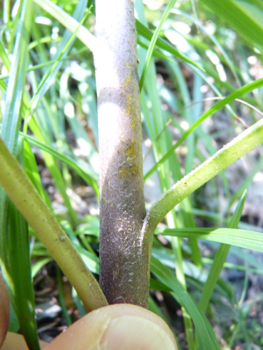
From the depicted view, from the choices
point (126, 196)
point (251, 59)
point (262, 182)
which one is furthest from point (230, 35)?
point (126, 196)

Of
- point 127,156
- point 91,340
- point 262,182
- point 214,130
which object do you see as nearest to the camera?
point 91,340

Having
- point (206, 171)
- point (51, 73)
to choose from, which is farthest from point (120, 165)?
point (51, 73)

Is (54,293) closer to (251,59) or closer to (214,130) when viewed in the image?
(214,130)

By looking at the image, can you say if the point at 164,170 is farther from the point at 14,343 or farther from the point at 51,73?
the point at 14,343

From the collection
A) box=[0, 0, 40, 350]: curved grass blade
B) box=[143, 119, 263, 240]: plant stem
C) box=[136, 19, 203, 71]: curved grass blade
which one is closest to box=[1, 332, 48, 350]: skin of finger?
box=[0, 0, 40, 350]: curved grass blade

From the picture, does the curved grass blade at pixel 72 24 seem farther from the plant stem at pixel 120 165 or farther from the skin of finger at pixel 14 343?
the skin of finger at pixel 14 343

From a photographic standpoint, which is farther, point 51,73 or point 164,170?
point 164,170

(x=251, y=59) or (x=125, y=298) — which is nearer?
(x=125, y=298)
